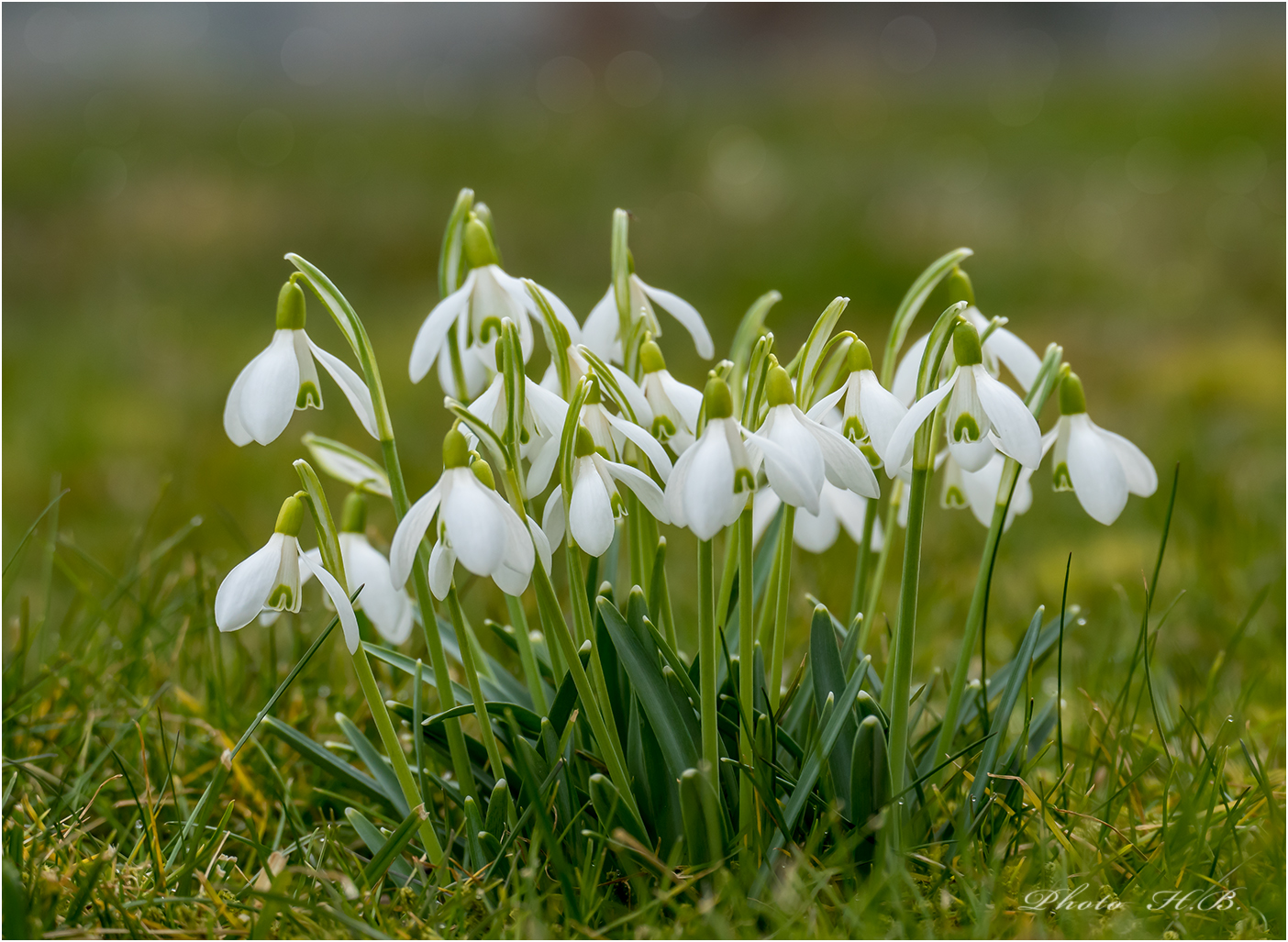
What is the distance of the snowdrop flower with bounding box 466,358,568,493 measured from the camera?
3.20 feet

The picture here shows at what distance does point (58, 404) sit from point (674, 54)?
6.38 m

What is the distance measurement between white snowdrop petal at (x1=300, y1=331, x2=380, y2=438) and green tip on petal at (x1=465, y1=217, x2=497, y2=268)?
0.56 ft

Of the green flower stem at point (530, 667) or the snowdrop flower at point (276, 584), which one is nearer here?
the snowdrop flower at point (276, 584)

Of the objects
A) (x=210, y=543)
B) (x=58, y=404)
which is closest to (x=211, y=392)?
(x=58, y=404)

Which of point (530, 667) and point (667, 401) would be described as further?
point (530, 667)

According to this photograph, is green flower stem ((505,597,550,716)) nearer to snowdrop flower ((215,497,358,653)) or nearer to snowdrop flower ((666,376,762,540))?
snowdrop flower ((215,497,358,653))

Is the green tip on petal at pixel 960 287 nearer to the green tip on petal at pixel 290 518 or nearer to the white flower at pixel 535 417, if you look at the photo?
the white flower at pixel 535 417

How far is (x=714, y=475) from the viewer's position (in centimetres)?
85

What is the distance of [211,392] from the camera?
3.79 meters

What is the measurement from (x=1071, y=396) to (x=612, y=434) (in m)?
0.46

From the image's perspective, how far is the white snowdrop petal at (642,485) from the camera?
0.89m

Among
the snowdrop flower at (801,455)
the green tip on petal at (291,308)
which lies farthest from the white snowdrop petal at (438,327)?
the snowdrop flower at (801,455)

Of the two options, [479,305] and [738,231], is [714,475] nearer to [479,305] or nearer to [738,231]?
[479,305]

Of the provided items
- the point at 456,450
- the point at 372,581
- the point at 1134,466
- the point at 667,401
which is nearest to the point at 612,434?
the point at 667,401
